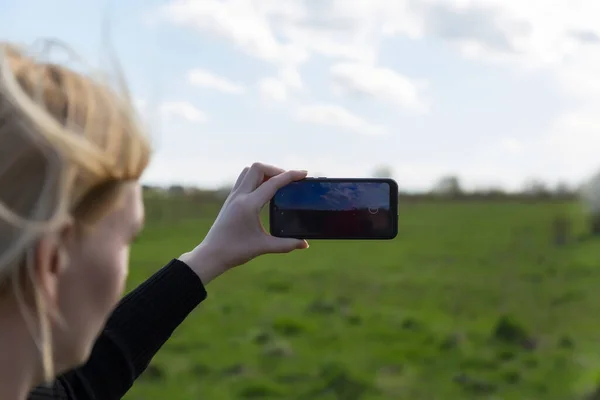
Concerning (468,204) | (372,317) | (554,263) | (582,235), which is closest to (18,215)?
(372,317)

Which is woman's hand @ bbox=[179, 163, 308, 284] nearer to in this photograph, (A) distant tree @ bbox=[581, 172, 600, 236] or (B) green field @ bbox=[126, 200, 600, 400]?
(B) green field @ bbox=[126, 200, 600, 400]

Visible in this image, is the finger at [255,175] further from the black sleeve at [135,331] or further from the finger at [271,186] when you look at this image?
the black sleeve at [135,331]

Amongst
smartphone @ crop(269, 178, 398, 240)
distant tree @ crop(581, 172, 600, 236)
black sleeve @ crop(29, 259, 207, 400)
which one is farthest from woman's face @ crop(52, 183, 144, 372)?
distant tree @ crop(581, 172, 600, 236)

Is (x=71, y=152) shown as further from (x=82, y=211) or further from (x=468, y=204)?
(x=468, y=204)

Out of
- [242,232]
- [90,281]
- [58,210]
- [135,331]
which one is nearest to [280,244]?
[242,232]

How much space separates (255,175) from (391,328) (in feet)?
28.4

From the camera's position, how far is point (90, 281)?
1.22m

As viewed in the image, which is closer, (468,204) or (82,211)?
(82,211)

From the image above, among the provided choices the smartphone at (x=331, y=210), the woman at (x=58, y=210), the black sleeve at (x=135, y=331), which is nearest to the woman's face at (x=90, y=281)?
the woman at (x=58, y=210)

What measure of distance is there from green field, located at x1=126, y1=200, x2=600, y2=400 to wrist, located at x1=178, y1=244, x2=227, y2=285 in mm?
5569

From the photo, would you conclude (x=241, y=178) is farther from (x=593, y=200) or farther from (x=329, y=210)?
(x=593, y=200)

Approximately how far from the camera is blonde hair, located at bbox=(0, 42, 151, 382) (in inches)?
41.9

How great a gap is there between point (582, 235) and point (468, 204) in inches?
592

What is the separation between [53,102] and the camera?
1138mm
